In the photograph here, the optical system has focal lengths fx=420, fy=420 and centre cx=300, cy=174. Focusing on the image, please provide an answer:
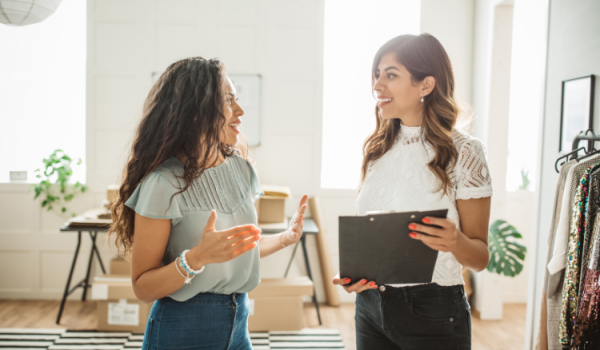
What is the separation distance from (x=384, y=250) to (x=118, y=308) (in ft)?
8.14

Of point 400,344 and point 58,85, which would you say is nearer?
point 400,344

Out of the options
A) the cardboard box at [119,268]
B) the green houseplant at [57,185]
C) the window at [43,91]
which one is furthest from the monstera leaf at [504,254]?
the window at [43,91]

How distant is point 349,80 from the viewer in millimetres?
3645

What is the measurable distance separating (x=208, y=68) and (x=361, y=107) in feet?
8.43

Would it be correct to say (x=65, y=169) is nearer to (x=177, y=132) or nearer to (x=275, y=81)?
(x=275, y=81)

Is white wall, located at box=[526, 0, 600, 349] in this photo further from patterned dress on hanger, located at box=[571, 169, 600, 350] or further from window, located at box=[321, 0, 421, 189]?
window, located at box=[321, 0, 421, 189]

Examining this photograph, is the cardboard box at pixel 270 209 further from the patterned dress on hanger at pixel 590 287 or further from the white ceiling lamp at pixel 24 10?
the patterned dress on hanger at pixel 590 287

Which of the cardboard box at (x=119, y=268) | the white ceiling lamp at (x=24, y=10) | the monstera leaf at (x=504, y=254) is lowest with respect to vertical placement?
the cardboard box at (x=119, y=268)

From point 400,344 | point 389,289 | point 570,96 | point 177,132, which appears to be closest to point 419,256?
point 389,289

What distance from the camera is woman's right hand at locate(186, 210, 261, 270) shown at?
1021 mm

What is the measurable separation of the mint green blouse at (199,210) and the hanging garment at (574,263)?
3.73 ft

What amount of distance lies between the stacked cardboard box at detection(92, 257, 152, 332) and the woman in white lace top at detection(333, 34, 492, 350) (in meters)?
2.10

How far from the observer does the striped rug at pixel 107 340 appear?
2.76 metres

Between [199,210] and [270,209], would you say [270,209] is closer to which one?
[270,209]
